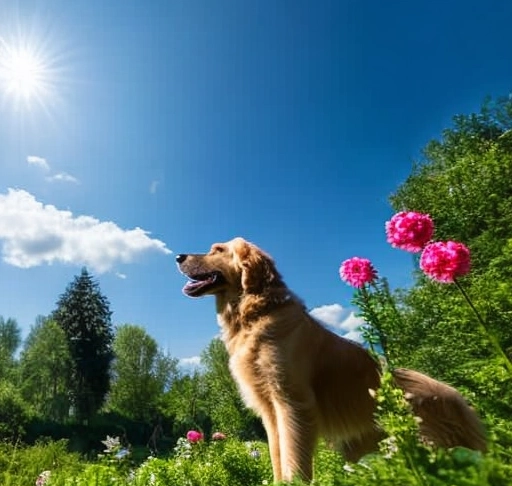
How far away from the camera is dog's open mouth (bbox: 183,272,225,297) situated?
5793mm

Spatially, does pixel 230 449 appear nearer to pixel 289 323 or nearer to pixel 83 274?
pixel 289 323

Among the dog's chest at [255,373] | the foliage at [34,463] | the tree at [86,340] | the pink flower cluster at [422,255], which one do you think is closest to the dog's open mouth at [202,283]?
the dog's chest at [255,373]

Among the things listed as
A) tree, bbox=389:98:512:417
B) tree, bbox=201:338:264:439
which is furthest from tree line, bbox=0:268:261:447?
tree, bbox=389:98:512:417

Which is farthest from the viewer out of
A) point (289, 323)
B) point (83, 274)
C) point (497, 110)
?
point (83, 274)

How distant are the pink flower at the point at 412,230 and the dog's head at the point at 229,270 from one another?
96.2 inches

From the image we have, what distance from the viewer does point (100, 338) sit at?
5100 centimetres

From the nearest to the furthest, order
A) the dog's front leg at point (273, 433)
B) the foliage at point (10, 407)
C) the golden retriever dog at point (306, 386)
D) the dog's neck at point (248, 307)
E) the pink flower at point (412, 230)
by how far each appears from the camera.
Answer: the pink flower at point (412, 230) → the golden retriever dog at point (306, 386) → the dog's front leg at point (273, 433) → the dog's neck at point (248, 307) → the foliage at point (10, 407)

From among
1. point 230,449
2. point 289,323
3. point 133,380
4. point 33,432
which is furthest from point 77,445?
point 289,323

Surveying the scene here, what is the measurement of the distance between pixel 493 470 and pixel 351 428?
10.6 ft

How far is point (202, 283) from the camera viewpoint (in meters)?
5.81

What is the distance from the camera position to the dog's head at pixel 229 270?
5367mm

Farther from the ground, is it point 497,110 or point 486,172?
point 497,110

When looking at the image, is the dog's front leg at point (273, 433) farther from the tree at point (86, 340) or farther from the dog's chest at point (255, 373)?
the tree at point (86, 340)

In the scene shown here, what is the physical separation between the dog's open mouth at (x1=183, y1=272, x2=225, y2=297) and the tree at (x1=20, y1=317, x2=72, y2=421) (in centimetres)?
4829
